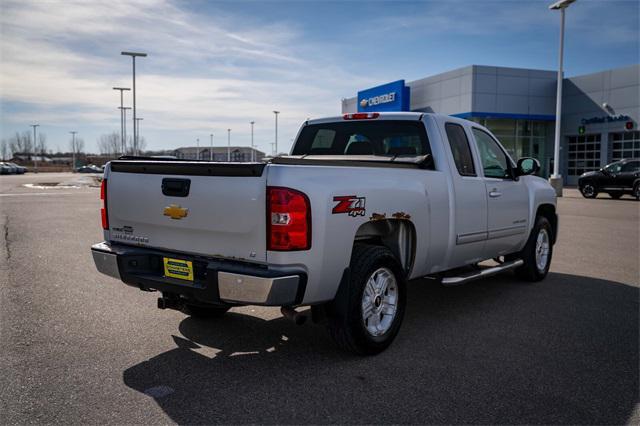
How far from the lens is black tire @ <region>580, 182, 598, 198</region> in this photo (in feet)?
79.9

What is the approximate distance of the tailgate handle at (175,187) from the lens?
Answer: 3953mm

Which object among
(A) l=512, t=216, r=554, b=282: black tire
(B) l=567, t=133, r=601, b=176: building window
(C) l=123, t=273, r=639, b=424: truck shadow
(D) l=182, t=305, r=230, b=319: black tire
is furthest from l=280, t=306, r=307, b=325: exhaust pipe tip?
(B) l=567, t=133, r=601, b=176: building window

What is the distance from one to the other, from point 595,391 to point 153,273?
3176mm

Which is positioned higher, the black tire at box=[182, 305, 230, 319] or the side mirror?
the side mirror

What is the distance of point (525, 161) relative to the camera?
656cm

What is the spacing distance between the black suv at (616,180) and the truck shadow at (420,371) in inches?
778

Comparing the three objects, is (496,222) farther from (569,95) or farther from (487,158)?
(569,95)

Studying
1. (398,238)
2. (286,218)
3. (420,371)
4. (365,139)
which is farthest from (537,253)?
(286,218)

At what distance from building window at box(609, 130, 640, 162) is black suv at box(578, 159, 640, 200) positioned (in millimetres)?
14566

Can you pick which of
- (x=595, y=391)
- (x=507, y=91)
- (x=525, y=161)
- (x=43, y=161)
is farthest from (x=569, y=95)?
(x=43, y=161)

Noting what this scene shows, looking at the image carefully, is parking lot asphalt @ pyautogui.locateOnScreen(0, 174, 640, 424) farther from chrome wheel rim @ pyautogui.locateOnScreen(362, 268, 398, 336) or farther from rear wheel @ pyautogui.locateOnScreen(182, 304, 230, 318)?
chrome wheel rim @ pyautogui.locateOnScreen(362, 268, 398, 336)

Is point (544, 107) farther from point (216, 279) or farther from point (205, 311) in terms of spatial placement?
point (216, 279)

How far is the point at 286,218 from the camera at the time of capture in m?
3.62

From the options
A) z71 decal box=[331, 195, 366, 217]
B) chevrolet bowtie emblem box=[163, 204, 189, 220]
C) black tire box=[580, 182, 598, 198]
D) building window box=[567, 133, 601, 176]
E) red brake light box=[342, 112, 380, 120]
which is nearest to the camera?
z71 decal box=[331, 195, 366, 217]
